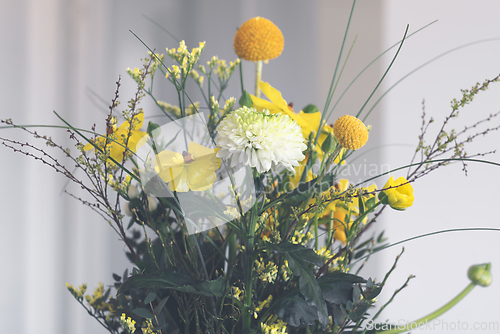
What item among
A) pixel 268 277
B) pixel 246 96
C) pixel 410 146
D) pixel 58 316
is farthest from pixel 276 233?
pixel 58 316

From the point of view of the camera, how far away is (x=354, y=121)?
33 cm

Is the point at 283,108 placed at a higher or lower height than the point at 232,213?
higher

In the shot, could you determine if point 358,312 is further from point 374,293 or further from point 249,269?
point 249,269

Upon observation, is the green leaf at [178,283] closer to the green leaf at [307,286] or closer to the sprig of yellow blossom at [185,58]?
the green leaf at [307,286]

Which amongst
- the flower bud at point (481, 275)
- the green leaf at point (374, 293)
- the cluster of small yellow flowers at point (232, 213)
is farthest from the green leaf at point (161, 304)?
the flower bud at point (481, 275)

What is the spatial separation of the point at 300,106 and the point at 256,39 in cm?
60

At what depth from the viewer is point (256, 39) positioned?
15.6 inches

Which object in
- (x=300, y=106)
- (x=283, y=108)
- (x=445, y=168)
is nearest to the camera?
(x=283, y=108)

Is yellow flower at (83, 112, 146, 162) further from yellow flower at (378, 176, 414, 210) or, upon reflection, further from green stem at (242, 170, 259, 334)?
yellow flower at (378, 176, 414, 210)

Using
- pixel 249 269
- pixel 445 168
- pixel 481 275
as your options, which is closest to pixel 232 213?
pixel 249 269

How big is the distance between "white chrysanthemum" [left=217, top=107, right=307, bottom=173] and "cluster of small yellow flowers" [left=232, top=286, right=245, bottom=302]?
0.14 metres

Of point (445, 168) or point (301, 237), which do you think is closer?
point (301, 237)

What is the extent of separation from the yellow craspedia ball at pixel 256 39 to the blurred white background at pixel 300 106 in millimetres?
413

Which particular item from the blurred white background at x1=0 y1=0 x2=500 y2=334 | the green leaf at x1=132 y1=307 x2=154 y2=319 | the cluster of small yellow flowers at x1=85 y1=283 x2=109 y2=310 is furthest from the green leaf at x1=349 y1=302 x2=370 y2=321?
the blurred white background at x1=0 y1=0 x2=500 y2=334
